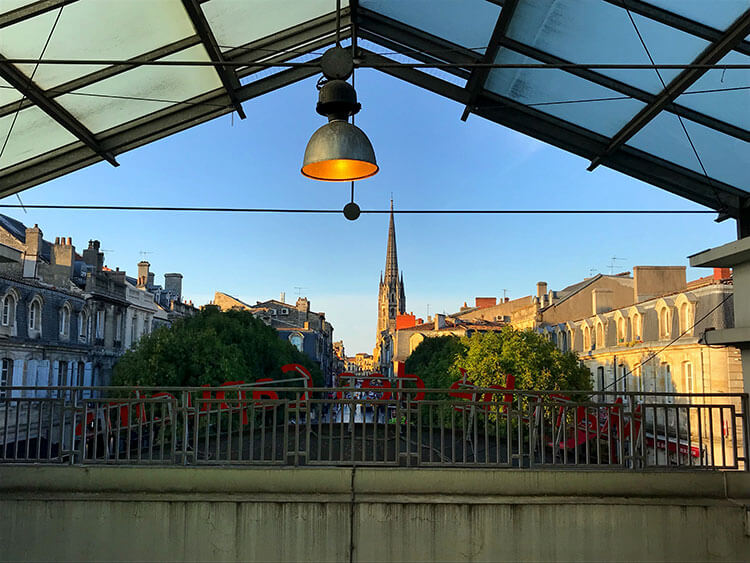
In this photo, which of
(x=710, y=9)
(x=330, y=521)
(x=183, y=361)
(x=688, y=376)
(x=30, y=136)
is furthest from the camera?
(x=183, y=361)

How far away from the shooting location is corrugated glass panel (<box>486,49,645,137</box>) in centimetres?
908

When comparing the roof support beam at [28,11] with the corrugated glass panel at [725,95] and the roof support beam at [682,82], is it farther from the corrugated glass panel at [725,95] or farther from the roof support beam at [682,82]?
the corrugated glass panel at [725,95]

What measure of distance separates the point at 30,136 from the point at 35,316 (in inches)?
1303

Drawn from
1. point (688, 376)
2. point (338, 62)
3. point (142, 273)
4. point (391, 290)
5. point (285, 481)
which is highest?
point (391, 290)

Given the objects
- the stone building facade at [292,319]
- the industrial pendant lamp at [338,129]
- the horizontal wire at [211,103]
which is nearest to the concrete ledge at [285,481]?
the industrial pendant lamp at [338,129]

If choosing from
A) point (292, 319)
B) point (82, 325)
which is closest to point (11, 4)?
point (82, 325)

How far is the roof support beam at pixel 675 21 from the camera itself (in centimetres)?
707

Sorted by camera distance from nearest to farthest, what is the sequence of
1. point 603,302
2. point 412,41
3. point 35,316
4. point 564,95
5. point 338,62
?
point 338,62, point 564,95, point 412,41, point 35,316, point 603,302

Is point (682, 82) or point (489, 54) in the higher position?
point (489, 54)

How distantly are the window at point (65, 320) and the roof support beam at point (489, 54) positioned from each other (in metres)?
36.9

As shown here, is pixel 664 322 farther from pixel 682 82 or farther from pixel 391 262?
pixel 391 262

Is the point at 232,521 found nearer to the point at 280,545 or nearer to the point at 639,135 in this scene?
the point at 280,545

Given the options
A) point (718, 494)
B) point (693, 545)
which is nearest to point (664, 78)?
point (718, 494)

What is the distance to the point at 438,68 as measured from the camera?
9.30m
